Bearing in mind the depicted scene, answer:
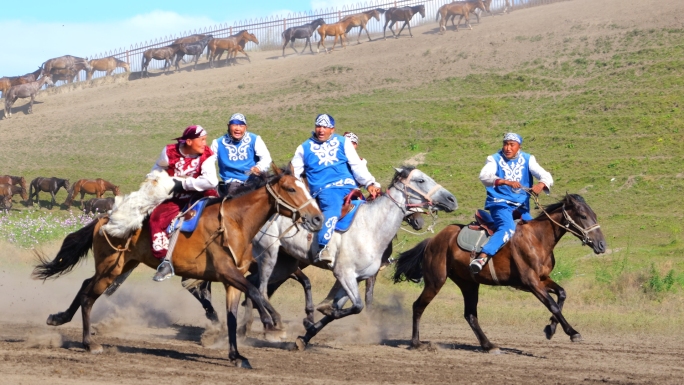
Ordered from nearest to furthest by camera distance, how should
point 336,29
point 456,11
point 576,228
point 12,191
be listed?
point 576,228, point 12,191, point 456,11, point 336,29

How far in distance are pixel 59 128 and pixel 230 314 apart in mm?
35501

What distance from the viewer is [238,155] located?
11203 millimetres

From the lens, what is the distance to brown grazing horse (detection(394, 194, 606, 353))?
10.8m

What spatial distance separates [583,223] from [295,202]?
397cm

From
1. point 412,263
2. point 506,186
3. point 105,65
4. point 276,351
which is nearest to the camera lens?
point 276,351

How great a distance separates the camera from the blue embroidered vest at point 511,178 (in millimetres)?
11031

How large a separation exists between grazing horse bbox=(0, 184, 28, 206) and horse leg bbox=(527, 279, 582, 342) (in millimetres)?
23293

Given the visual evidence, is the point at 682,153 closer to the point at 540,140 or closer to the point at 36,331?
the point at 540,140

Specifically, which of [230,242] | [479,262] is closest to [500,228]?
[479,262]

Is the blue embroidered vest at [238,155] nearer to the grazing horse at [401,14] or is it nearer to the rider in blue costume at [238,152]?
the rider in blue costume at [238,152]

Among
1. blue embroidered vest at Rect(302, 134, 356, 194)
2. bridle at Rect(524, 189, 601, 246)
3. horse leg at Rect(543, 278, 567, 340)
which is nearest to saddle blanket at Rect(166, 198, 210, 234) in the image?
blue embroidered vest at Rect(302, 134, 356, 194)

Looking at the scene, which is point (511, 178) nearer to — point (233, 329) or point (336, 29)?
point (233, 329)

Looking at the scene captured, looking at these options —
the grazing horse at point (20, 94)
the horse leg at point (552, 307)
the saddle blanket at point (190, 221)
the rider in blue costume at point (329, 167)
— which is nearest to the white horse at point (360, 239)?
the rider in blue costume at point (329, 167)

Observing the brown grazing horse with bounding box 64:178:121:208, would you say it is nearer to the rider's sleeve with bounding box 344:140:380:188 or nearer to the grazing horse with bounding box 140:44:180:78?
the rider's sleeve with bounding box 344:140:380:188
